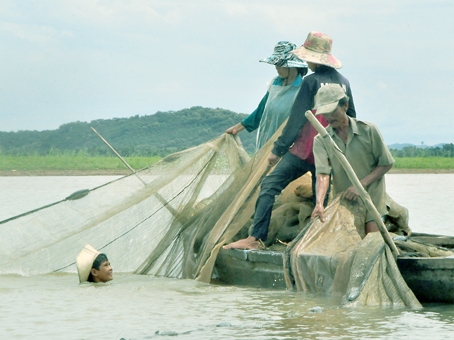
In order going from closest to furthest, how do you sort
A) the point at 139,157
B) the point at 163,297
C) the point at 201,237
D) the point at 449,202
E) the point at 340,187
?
the point at 340,187, the point at 163,297, the point at 201,237, the point at 449,202, the point at 139,157

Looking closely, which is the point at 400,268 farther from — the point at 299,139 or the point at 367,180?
the point at 299,139

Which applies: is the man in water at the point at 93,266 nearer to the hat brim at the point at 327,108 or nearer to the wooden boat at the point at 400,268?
the wooden boat at the point at 400,268

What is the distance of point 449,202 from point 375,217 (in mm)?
14208

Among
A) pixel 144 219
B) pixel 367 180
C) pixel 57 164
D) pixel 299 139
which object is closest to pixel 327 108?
pixel 367 180

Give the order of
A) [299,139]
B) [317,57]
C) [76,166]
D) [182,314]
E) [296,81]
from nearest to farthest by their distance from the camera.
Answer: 1. [182,314]
2. [317,57]
3. [299,139]
4. [296,81]
5. [76,166]

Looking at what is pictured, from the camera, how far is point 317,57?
290 inches

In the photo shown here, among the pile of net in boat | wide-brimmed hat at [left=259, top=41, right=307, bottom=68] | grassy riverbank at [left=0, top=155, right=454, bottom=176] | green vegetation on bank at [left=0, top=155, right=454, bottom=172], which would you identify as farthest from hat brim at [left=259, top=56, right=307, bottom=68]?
green vegetation on bank at [left=0, top=155, right=454, bottom=172]

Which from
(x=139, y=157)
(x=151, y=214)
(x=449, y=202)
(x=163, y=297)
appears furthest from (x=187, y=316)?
(x=139, y=157)

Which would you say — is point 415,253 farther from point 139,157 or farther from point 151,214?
point 139,157

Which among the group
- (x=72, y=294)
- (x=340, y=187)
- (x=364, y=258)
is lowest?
(x=72, y=294)

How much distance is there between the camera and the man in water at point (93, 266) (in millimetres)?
7945

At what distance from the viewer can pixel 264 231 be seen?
753 cm

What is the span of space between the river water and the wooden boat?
90 millimetres

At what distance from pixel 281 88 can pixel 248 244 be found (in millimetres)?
1377
